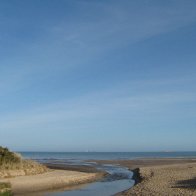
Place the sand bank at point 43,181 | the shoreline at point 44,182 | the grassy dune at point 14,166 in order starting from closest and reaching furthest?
1. the shoreline at point 44,182
2. the sand bank at point 43,181
3. the grassy dune at point 14,166

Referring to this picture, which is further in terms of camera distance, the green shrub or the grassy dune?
the green shrub

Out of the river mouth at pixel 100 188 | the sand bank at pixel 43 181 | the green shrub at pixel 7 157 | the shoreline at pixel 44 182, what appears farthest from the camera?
the green shrub at pixel 7 157

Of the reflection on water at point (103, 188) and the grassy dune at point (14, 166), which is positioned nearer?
the reflection on water at point (103, 188)

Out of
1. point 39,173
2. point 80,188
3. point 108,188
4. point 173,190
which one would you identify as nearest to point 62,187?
point 80,188

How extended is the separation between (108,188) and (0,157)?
13423 millimetres

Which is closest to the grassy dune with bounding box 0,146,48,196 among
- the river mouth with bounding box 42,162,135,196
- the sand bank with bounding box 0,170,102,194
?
the sand bank with bounding box 0,170,102,194

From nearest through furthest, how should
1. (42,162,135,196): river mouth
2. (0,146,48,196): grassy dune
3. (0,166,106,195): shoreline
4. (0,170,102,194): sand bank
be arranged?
1. (42,162,135,196): river mouth
2. (0,166,106,195): shoreline
3. (0,170,102,194): sand bank
4. (0,146,48,196): grassy dune

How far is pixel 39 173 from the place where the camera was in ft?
165

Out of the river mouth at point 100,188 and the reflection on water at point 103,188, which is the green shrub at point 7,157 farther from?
the reflection on water at point 103,188

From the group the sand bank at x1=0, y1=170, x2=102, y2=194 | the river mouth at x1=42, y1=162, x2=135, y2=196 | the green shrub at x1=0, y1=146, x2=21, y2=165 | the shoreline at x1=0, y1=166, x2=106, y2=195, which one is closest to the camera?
the river mouth at x1=42, y1=162, x2=135, y2=196

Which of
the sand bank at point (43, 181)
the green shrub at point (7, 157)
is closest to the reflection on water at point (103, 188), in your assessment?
the sand bank at point (43, 181)

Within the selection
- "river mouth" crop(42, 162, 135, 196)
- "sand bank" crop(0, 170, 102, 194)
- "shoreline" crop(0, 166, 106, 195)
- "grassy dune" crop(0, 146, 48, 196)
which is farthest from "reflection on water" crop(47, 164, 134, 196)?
"grassy dune" crop(0, 146, 48, 196)

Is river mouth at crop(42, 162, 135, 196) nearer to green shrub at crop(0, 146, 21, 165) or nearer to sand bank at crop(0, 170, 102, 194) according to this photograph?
sand bank at crop(0, 170, 102, 194)

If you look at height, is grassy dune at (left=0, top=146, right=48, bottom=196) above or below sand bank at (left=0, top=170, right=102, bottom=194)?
above
